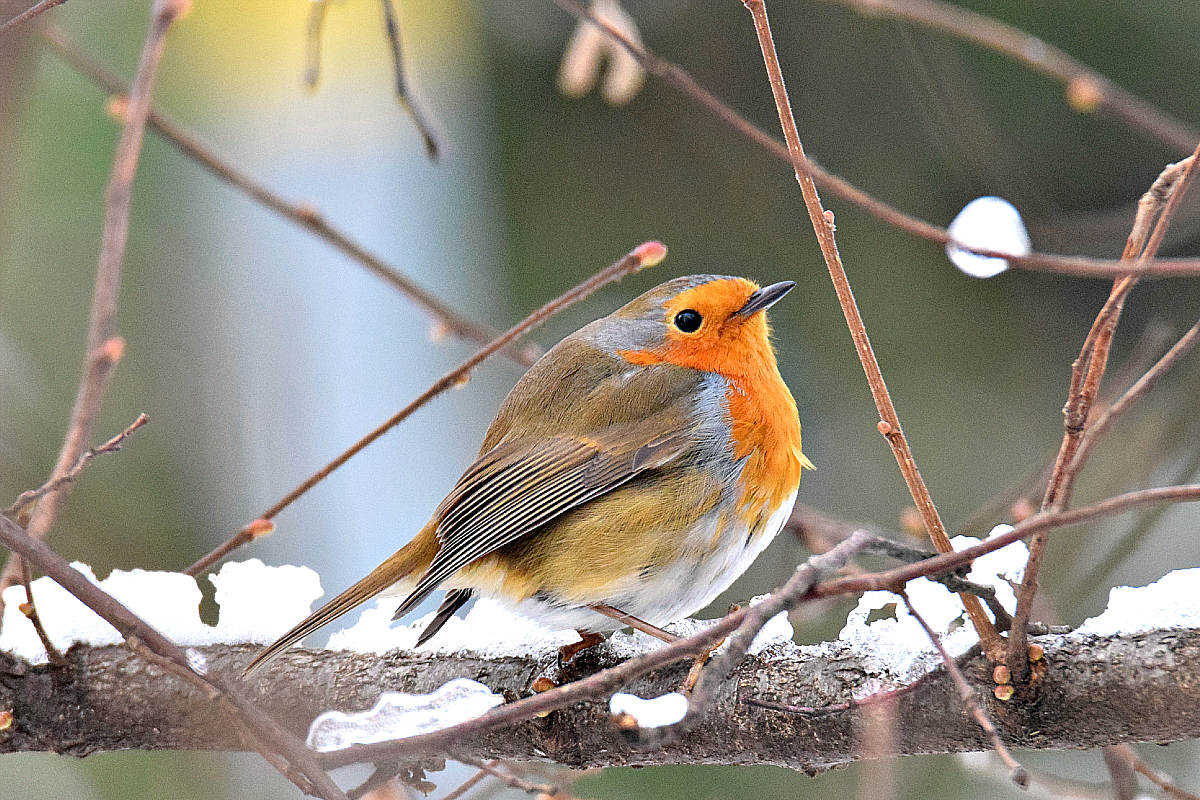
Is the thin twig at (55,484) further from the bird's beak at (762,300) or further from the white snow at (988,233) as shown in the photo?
the bird's beak at (762,300)

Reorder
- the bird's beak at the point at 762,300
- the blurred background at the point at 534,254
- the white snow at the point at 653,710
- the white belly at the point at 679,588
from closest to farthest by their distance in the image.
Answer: the white snow at the point at 653,710, the white belly at the point at 679,588, the bird's beak at the point at 762,300, the blurred background at the point at 534,254

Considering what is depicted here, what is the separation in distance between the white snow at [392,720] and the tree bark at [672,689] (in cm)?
23

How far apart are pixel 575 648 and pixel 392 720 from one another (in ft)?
2.31

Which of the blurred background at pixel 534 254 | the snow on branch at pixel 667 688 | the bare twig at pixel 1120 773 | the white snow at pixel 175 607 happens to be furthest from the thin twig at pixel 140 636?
the blurred background at pixel 534 254

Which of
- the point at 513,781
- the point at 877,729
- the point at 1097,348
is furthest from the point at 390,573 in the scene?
the point at 1097,348

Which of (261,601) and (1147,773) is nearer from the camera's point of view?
(1147,773)

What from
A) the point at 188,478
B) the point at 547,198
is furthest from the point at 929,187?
the point at 188,478

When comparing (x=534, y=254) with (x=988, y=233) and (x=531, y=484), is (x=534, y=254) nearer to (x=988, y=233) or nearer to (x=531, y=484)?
(x=531, y=484)

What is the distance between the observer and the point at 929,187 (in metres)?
4.15

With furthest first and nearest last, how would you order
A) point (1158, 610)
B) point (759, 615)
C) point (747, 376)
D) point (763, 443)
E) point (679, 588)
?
point (747, 376), point (763, 443), point (679, 588), point (1158, 610), point (759, 615)

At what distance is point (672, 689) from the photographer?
2021 millimetres

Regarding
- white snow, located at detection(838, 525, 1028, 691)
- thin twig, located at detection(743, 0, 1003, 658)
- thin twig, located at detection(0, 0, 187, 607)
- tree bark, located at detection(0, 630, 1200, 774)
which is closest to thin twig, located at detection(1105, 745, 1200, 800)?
tree bark, located at detection(0, 630, 1200, 774)

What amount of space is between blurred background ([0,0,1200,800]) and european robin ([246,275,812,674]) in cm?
115

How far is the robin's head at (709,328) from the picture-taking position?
267cm
